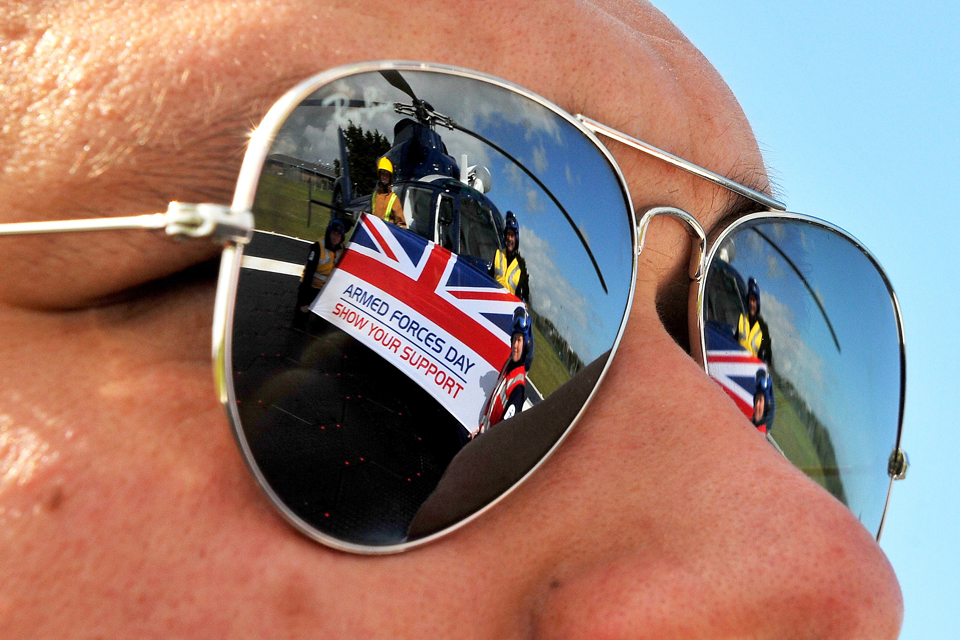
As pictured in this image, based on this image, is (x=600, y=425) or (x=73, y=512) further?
(x=600, y=425)

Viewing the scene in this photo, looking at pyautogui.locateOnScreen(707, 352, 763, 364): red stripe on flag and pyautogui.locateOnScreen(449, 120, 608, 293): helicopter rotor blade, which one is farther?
pyautogui.locateOnScreen(707, 352, 763, 364): red stripe on flag

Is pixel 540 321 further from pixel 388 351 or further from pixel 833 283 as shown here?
pixel 833 283

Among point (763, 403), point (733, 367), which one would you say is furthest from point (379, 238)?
point (763, 403)

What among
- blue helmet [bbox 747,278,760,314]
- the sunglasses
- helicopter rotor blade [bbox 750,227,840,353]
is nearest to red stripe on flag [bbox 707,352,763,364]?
blue helmet [bbox 747,278,760,314]

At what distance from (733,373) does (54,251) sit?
1230 mm

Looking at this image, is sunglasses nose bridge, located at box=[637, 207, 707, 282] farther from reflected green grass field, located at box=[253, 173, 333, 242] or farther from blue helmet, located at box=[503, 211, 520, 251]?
reflected green grass field, located at box=[253, 173, 333, 242]

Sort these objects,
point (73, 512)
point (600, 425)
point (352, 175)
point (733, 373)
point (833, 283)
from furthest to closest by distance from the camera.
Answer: point (833, 283), point (733, 373), point (600, 425), point (352, 175), point (73, 512)

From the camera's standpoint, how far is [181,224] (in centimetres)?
79

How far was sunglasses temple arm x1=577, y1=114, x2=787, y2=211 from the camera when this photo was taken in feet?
3.94

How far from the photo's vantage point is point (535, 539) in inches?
40.5

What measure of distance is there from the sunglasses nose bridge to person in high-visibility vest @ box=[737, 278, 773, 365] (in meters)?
0.17

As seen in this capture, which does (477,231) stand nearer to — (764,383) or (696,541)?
(696,541)

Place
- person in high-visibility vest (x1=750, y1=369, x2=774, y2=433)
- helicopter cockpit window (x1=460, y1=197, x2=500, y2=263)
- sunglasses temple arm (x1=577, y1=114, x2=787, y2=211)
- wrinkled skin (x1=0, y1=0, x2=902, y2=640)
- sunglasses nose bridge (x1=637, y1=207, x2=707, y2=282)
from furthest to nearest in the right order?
person in high-visibility vest (x1=750, y1=369, x2=774, y2=433), sunglasses nose bridge (x1=637, y1=207, x2=707, y2=282), sunglasses temple arm (x1=577, y1=114, x2=787, y2=211), helicopter cockpit window (x1=460, y1=197, x2=500, y2=263), wrinkled skin (x1=0, y1=0, x2=902, y2=640)

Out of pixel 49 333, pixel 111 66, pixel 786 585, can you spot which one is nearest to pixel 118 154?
pixel 111 66
